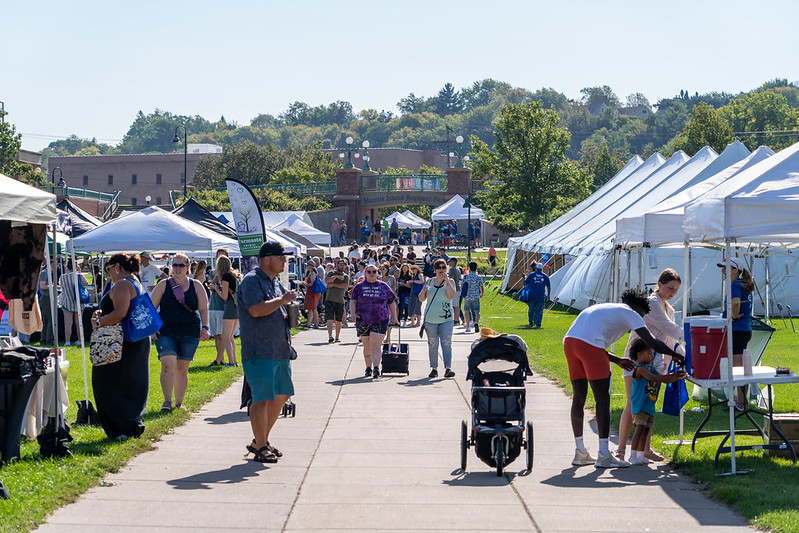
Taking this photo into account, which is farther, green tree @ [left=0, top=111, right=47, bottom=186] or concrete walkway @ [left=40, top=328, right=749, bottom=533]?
green tree @ [left=0, top=111, right=47, bottom=186]

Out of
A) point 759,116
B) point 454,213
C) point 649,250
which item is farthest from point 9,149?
point 759,116

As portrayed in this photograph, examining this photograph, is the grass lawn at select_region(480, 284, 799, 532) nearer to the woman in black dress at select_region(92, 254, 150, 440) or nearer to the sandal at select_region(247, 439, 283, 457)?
the sandal at select_region(247, 439, 283, 457)

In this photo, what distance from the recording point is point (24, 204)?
8148 millimetres

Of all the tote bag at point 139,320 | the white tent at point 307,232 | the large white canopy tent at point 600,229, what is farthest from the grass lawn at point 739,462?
the white tent at point 307,232

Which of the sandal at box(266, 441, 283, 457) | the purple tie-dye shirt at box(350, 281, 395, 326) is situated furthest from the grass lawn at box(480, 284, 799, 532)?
the sandal at box(266, 441, 283, 457)

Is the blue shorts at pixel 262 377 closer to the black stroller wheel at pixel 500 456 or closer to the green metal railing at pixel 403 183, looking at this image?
the black stroller wheel at pixel 500 456

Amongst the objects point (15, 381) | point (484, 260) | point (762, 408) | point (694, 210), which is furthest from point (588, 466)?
point (484, 260)

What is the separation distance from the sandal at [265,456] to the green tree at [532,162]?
1717 inches

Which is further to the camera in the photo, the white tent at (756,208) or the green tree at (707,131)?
the green tree at (707,131)

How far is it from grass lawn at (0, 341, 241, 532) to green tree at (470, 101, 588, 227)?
1592 inches

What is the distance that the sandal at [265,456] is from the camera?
8.80m

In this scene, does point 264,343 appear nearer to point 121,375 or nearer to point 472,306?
point 121,375

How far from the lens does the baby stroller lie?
8492mm

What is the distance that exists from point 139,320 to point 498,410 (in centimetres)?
359
